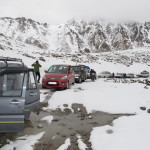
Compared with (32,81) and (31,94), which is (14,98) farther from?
(32,81)

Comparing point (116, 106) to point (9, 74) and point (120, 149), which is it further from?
point (9, 74)

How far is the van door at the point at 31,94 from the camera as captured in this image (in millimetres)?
5867

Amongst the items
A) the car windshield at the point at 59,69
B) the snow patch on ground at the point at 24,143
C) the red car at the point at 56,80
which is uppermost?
the car windshield at the point at 59,69

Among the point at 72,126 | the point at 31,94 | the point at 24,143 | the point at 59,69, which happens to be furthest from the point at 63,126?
the point at 59,69

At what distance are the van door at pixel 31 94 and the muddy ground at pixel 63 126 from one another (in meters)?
0.99

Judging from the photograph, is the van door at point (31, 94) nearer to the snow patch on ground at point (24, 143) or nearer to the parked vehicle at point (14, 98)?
the parked vehicle at point (14, 98)

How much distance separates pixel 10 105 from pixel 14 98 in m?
0.20

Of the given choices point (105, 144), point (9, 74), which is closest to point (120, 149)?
point (105, 144)

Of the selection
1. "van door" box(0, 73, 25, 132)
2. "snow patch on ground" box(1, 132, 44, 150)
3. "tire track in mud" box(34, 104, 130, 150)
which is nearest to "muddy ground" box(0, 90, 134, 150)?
"tire track in mud" box(34, 104, 130, 150)

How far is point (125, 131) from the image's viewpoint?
23.9 ft

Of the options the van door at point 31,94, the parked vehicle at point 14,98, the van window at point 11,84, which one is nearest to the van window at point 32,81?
the van door at point 31,94

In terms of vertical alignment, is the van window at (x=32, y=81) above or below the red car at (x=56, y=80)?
above

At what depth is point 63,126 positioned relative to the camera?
7781 mm

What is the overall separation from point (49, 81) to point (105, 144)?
30.2ft
